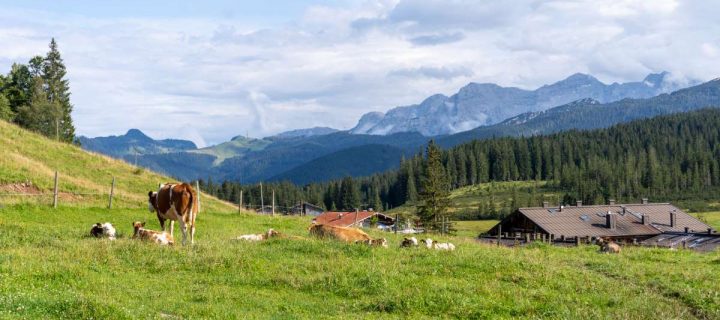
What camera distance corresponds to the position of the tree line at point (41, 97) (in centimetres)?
9906

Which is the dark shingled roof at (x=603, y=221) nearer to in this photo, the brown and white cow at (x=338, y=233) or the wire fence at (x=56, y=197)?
the wire fence at (x=56, y=197)

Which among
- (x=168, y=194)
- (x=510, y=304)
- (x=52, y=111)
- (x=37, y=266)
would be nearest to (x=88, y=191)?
(x=168, y=194)

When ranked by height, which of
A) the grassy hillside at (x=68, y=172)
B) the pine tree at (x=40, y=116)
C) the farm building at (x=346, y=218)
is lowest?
the farm building at (x=346, y=218)

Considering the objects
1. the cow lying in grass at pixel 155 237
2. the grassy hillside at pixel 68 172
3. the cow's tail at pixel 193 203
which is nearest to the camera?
the cow lying in grass at pixel 155 237

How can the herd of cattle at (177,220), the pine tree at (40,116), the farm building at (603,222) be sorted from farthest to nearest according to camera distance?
the pine tree at (40,116)
the farm building at (603,222)
the herd of cattle at (177,220)

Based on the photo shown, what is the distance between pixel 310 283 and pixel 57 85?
366 feet

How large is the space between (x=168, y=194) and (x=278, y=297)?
11465 mm

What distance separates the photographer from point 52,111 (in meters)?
100

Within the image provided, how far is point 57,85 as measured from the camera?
380 feet

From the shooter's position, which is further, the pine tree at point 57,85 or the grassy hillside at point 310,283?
the pine tree at point 57,85

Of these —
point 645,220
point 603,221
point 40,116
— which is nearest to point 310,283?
point 603,221

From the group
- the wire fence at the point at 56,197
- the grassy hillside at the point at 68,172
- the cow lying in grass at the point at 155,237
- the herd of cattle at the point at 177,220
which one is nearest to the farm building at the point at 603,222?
the grassy hillside at the point at 68,172

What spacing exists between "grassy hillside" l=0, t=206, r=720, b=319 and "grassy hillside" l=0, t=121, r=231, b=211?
57.9 ft

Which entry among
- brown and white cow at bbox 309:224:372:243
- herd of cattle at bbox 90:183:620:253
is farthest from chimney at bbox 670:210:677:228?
brown and white cow at bbox 309:224:372:243
